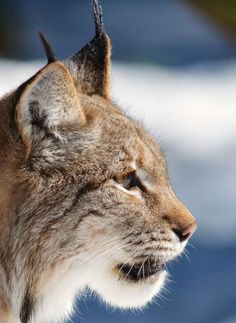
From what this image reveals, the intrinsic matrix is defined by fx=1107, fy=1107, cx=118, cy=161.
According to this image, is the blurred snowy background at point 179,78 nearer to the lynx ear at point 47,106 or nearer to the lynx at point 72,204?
the lynx at point 72,204

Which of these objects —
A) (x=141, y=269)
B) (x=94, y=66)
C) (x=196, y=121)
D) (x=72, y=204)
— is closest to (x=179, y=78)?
(x=196, y=121)

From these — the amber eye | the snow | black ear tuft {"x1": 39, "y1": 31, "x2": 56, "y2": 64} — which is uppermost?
black ear tuft {"x1": 39, "y1": 31, "x2": 56, "y2": 64}

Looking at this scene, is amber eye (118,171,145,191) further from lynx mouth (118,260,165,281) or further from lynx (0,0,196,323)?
lynx mouth (118,260,165,281)

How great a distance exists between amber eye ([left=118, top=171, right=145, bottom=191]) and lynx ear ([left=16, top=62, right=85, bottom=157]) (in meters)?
0.24

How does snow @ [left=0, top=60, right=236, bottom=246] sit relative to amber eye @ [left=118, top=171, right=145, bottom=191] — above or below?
below

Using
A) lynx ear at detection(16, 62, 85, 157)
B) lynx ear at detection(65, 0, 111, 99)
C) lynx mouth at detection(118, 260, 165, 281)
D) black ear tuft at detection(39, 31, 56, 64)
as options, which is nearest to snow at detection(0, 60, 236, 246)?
lynx ear at detection(65, 0, 111, 99)

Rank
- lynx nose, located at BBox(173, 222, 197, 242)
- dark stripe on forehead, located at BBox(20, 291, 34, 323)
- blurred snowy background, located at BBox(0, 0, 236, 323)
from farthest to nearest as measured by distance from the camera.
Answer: blurred snowy background, located at BBox(0, 0, 236, 323)
lynx nose, located at BBox(173, 222, 197, 242)
dark stripe on forehead, located at BBox(20, 291, 34, 323)

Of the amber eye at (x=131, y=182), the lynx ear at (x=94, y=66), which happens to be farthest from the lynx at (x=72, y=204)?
the lynx ear at (x=94, y=66)

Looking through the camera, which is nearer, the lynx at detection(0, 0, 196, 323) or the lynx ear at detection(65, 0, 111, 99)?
Answer: the lynx at detection(0, 0, 196, 323)

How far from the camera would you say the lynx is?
Result: 3.29 meters

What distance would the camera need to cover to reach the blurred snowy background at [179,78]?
645 cm

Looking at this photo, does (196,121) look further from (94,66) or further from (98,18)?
(98,18)

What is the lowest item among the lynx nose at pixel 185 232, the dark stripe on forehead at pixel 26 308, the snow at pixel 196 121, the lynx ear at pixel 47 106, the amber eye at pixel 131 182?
the dark stripe on forehead at pixel 26 308

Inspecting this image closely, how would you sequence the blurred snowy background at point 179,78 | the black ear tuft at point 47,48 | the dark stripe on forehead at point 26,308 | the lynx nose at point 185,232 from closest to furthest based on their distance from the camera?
the black ear tuft at point 47,48 < the dark stripe on forehead at point 26,308 < the lynx nose at point 185,232 < the blurred snowy background at point 179,78
